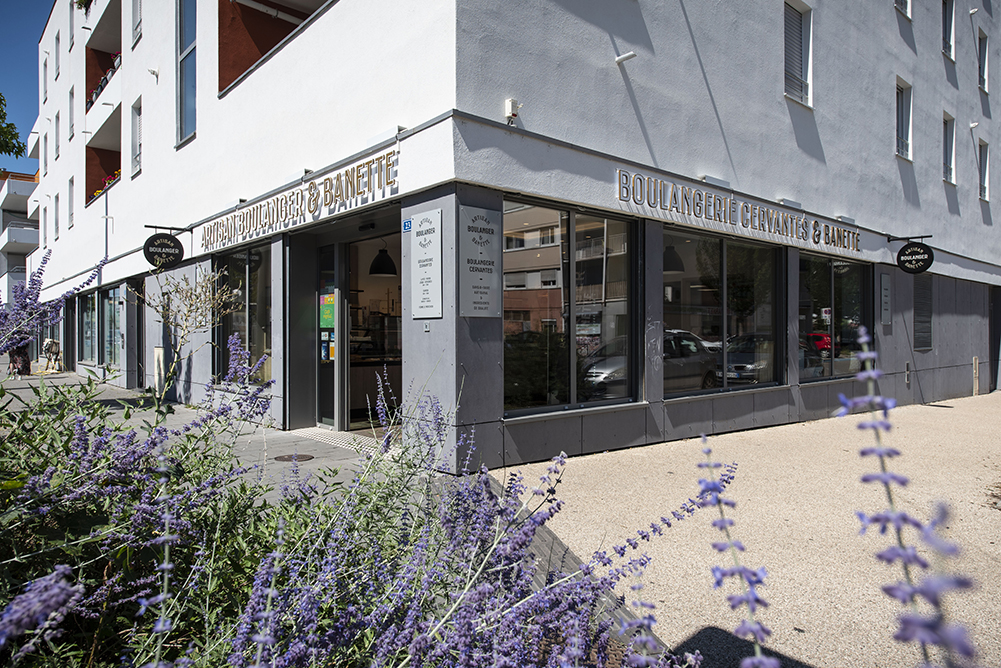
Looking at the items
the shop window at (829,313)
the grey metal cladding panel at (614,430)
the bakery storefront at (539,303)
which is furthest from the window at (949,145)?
the grey metal cladding panel at (614,430)

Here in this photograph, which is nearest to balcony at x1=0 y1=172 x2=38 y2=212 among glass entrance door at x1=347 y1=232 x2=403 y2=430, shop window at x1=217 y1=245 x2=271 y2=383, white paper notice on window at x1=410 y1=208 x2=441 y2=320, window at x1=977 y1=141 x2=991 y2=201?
shop window at x1=217 y1=245 x2=271 y2=383

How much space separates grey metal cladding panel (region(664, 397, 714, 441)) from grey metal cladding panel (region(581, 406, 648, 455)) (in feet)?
1.61

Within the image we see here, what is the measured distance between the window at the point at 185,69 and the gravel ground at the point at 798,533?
995 cm

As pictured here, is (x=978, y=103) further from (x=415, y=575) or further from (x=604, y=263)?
(x=415, y=575)

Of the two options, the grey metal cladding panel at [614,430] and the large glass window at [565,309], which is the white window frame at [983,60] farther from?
the grey metal cladding panel at [614,430]

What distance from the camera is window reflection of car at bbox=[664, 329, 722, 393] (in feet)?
26.4

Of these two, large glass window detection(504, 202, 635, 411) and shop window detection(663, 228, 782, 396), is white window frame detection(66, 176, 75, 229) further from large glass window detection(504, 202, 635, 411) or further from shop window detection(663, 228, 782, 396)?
shop window detection(663, 228, 782, 396)

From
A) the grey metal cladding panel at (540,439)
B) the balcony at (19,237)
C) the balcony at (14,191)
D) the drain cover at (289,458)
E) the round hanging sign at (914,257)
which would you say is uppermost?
the balcony at (14,191)

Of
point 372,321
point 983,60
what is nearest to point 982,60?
point 983,60

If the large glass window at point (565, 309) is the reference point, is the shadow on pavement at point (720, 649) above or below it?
below

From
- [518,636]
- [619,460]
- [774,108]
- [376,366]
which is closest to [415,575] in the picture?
→ [518,636]

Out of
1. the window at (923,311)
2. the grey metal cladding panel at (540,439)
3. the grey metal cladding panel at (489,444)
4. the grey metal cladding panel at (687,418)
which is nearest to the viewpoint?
the grey metal cladding panel at (489,444)

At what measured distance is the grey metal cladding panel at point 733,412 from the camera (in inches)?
338

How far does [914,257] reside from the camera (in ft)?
41.3
